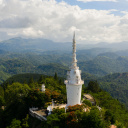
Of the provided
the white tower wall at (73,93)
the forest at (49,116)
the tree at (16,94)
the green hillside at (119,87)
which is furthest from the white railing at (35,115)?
the green hillside at (119,87)

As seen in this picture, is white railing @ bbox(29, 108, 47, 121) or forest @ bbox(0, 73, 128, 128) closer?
forest @ bbox(0, 73, 128, 128)

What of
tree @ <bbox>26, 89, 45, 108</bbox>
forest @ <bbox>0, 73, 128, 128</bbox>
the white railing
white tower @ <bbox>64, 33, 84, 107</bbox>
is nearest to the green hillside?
forest @ <bbox>0, 73, 128, 128</bbox>

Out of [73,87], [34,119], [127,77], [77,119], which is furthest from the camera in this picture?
[127,77]

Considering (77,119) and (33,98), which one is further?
(33,98)

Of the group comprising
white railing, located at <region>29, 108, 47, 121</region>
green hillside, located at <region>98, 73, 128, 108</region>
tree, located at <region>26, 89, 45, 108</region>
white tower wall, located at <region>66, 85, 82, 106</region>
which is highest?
white tower wall, located at <region>66, 85, 82, 106</region>

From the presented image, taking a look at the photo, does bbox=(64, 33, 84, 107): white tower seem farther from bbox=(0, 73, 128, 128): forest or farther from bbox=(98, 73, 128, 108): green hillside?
bbox=(98, 73, 128, 108): green hillside

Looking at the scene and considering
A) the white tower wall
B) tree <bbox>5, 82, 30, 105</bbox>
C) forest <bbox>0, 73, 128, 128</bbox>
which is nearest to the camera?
forest <bbox>0, 73, 128, 128</bbox>

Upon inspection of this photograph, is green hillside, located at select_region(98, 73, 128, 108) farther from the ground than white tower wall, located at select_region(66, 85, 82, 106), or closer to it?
closer to it

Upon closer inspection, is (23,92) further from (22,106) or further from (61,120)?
(61,120)

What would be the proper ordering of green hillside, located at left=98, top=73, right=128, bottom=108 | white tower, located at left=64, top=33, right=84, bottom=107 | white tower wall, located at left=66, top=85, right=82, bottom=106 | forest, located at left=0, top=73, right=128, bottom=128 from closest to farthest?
forest, located at left=0, top=73, right=128, bottom=128 → white tower, located at left=64, top=33, right=84, bottom=107 → white tower wall, located at left=66, top=85, right=82, bottom=106 → green hillside, located at left=98, top=73, right=128, bottom=108

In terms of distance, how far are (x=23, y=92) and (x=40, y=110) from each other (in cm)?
658

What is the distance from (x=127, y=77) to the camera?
16788 cm

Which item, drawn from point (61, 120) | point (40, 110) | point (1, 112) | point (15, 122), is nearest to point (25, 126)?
point (15, 122)

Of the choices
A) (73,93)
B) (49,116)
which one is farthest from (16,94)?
(73,93)
